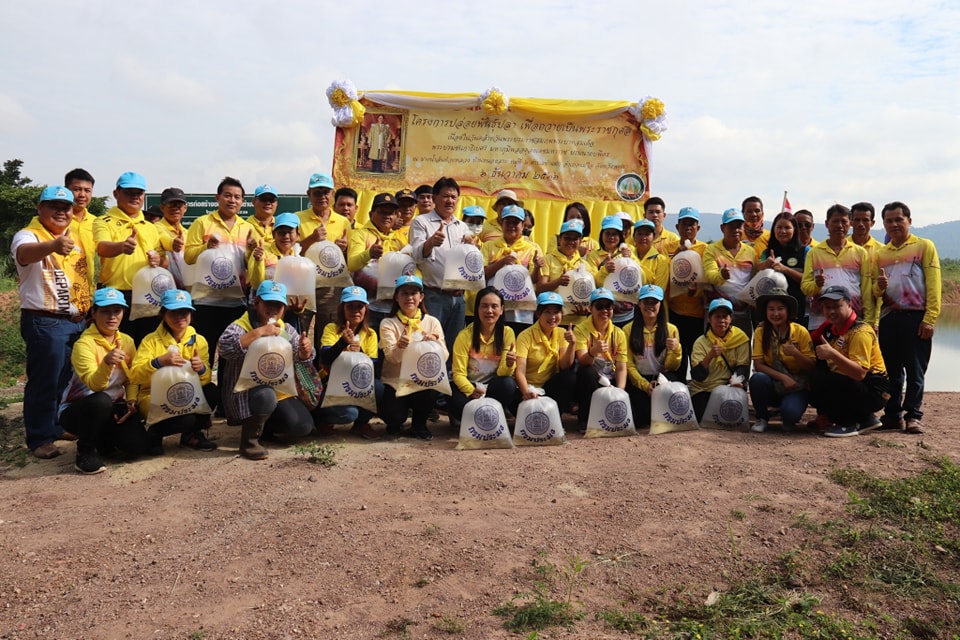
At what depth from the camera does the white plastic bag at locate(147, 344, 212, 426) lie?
194 inches

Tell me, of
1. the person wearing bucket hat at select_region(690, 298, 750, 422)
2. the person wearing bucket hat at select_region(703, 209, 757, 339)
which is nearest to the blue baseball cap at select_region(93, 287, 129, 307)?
the person wearing bucket hat at select_region(690, 298, 750, 422)

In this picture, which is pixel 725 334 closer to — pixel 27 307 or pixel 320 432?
pixel 320 432

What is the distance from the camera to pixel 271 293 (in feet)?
16.8

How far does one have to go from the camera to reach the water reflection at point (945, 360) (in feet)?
41.1

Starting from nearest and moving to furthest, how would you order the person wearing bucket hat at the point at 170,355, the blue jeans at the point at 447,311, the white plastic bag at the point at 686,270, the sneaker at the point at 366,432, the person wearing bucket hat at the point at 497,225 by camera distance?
the person wearing bucket hat at the point at 170,355
the sneaker at the point at 366,432
the blue jeans at the point at 447,311
the white plastic bag at the point at 686,270
the person wearing bucket hat at the point at 497,225

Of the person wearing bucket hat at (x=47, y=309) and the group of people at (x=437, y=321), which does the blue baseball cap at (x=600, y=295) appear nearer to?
the group of people at (x=437, y=321)

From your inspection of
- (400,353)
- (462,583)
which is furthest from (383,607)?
(400,353)

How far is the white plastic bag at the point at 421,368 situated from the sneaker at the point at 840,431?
301 centimetres

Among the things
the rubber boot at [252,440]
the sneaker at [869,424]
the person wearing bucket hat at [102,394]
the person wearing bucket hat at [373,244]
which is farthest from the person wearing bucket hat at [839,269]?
the person wearing bucket hat at [102,394]

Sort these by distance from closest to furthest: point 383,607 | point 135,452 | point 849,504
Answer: point 383,607 < point 849,504 < point 135,452

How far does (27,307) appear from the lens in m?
5.20

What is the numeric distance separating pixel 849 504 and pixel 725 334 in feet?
7.09

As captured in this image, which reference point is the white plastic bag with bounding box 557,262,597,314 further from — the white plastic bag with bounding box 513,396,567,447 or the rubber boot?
the rubber boot

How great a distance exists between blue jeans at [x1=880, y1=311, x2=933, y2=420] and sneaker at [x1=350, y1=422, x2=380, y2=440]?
4.06 metres
